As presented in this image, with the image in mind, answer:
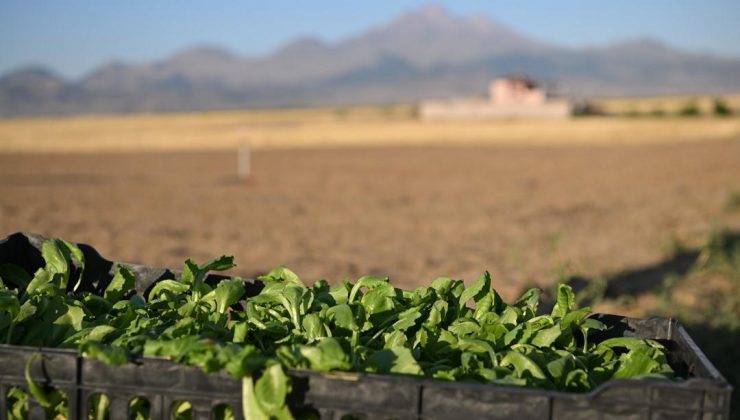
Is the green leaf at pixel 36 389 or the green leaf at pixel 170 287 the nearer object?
the green leaf at pixel 36 389

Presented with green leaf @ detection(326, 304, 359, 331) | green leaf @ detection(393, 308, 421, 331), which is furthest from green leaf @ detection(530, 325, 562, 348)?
green leaf @ detection(326, 304, 359, 331)

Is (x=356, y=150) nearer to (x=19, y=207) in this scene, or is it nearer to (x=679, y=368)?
(x=19, y=207)

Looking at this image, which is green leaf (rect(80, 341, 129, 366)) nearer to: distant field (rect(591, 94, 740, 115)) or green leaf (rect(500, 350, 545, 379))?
green leaf (rect(500, 350, 545, 379))

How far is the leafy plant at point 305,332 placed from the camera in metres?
1.52

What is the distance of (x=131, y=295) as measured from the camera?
7.56 ft

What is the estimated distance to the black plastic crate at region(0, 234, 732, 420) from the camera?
1.44 metres

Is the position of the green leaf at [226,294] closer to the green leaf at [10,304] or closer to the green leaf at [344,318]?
the green leaf at [344,318]

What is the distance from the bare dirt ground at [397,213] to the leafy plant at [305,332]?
10.3ft

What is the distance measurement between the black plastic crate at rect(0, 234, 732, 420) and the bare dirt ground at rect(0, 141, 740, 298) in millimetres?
3609

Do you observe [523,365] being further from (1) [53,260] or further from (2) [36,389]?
(1) [53,260]

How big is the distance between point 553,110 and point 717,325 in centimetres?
7124

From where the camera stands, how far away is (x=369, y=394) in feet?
4.92

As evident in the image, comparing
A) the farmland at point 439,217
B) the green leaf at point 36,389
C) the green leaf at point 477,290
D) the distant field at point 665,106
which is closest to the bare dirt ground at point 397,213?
the farmland at point 439,217

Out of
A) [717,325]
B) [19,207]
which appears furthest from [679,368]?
[19,207]
